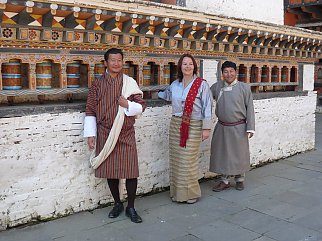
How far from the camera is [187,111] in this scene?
4.52 meters

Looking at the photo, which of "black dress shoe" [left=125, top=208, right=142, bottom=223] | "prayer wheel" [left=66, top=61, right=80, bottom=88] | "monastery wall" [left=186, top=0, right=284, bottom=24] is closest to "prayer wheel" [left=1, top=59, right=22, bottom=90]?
"prayer wheel" [left=66, top=61, right=80, bottom=88]

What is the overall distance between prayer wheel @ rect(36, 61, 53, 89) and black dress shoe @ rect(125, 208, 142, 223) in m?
1.56

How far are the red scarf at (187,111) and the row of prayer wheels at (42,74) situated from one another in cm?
105

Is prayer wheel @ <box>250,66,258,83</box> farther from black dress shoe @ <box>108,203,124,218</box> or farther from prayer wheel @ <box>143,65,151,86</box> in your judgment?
black dress shoe @ <box>108,203,124,218</box>

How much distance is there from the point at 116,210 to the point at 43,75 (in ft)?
5.32

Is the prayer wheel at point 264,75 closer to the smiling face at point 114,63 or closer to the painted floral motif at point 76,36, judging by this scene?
the smiling face at point 114,63

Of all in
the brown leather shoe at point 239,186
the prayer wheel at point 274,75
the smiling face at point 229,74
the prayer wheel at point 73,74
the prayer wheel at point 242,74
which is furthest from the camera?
the prayer wheel at point 274,75

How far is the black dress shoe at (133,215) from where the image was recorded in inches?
161

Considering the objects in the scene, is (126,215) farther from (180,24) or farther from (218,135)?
(180,24)

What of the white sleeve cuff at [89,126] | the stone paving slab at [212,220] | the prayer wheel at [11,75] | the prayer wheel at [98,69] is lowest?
the stone paving slab at [212,220]

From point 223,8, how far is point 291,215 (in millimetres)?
3451

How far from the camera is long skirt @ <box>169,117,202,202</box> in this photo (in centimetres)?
458

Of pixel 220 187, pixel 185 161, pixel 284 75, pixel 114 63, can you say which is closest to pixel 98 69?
pixel 114 63

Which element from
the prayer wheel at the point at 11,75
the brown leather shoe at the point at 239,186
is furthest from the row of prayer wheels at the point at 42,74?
the brown leather shoe at the point at 239,186
